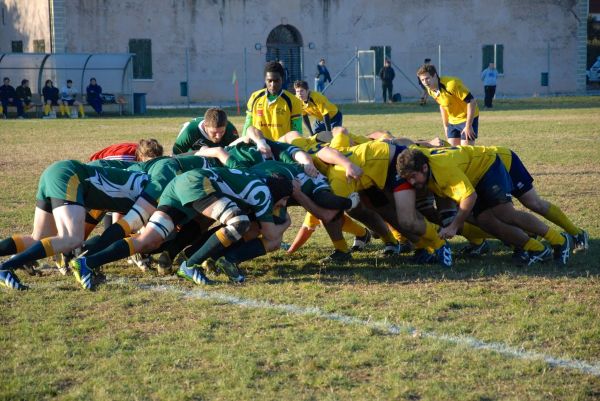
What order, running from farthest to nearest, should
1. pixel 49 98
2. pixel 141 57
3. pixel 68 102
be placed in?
pixel 141 57, pixel 68 102, pixel 49 98

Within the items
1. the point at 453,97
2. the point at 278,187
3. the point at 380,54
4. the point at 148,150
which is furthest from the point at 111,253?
the point at 380,54

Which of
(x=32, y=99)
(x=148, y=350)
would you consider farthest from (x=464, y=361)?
(x=32, y=99)

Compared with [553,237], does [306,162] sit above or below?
above

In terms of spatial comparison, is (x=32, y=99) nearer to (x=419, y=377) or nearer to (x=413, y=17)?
(x=413, y=17)

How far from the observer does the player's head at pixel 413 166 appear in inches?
269

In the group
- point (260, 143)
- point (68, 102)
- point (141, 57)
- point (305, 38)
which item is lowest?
point (260, 143)

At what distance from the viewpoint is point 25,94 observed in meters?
29.5

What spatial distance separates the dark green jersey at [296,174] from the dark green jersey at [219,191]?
0.88 ft

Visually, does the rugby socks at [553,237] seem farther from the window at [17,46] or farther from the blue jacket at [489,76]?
the window at [17,46]

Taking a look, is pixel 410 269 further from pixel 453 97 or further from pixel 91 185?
pixel 453 97

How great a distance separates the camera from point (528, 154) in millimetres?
15656

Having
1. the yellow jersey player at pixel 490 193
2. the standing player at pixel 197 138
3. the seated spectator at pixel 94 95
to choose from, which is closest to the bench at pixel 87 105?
the seated spectator at pixel 94 95

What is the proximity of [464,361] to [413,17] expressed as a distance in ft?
120

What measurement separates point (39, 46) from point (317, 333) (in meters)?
34.3
